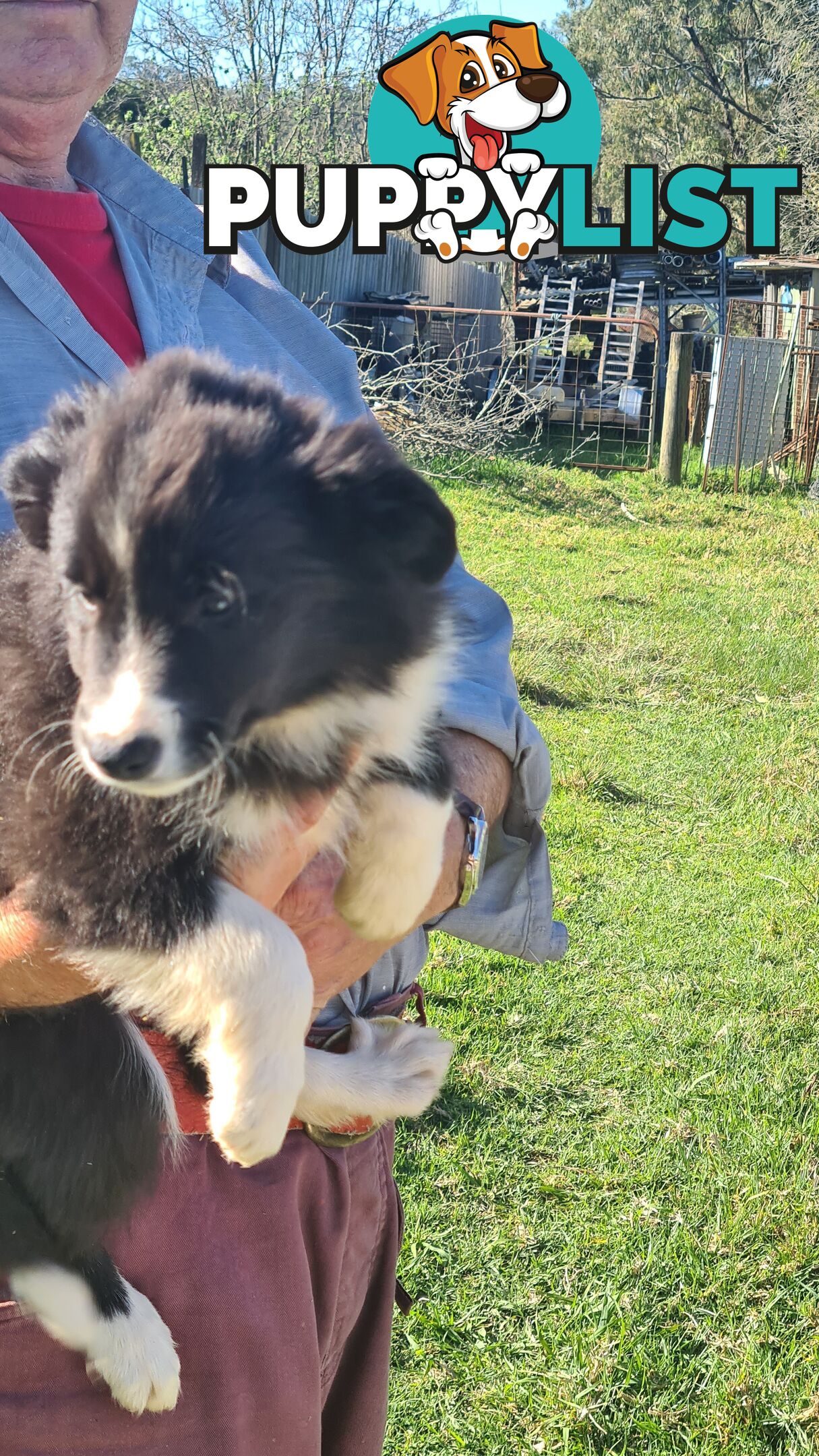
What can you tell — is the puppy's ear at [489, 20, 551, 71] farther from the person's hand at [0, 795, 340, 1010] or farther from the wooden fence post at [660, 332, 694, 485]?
the person's hand at [0, 795, 340, 1010]

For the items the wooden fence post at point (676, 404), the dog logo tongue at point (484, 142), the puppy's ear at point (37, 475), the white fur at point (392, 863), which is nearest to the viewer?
the puppy's ear at point (37, 475)

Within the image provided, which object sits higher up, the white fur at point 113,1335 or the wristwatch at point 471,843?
the wristwatch at point 471,843

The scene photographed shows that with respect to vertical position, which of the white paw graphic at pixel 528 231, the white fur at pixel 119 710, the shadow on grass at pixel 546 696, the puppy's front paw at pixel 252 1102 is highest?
the white paw graphic at pixel 528 231

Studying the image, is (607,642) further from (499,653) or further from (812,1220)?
(499,653)

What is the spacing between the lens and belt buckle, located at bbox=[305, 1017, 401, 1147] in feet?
6.61

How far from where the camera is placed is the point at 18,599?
1704 millimetres

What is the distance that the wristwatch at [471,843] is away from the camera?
2109 mm

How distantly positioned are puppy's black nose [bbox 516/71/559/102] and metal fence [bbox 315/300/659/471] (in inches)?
111

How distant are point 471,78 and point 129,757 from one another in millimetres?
17238

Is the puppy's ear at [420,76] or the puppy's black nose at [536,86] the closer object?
the puppy's ear at [420,76]

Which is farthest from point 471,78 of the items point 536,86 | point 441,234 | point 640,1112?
point 640,1112

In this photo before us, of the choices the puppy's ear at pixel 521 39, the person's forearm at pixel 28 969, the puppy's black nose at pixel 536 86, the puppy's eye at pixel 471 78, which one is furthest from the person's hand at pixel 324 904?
the puppy's ear at pixel 521 39

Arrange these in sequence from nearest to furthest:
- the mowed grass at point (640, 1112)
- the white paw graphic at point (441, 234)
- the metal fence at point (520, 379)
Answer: the mowed grass at point (640, 1112), the metal fence at point (520, 379), the white paw graphic at point (441, 234)

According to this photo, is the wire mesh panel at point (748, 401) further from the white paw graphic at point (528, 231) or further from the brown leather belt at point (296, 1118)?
the brown leather belt at point (296, 1118)
